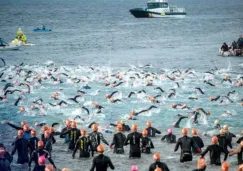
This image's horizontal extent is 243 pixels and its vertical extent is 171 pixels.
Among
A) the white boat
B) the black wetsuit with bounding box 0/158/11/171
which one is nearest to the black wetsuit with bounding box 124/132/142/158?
the black wetsuit with bounding box 0/158/11/171

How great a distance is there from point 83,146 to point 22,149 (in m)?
2.69

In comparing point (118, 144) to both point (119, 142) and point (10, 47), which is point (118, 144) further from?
point (10, 47)

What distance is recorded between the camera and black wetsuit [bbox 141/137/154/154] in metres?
20.8

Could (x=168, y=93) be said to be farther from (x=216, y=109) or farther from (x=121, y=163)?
(x=121, y=163)

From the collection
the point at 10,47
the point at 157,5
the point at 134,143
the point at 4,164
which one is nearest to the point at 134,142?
the point at 134,143

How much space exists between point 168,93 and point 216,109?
19.3 feet

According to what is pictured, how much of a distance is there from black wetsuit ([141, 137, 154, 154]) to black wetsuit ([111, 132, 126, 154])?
3.16ft

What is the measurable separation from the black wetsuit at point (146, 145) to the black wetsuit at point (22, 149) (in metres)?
5.30

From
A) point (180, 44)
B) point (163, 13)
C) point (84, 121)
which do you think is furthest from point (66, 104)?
point (163, 13)

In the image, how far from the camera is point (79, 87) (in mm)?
41719

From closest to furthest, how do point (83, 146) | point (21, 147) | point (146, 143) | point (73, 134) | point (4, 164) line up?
point (4, 164) < point (21, 147) < point (83, 146) < point (146, 143) < point (73, 134)

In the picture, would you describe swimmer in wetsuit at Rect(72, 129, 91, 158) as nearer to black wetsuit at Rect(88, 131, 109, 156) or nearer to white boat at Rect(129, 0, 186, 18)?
black wetsuit at Rect(88, 131, 109, 156)

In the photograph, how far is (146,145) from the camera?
2111cm

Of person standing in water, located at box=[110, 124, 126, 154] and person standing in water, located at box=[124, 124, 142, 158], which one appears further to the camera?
person standing in water, located at box=[110, 124, 126, 154]
